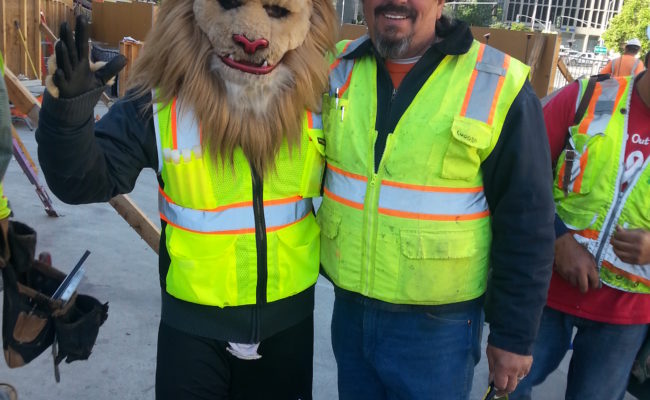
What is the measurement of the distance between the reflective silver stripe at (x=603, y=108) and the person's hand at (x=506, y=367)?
0.81 m

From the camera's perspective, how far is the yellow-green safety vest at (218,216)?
1.72 meters

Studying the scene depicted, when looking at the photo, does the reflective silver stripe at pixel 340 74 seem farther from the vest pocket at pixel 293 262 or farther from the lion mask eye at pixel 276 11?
the vest pocket at pixel 293 262

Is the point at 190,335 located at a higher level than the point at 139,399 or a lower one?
higher

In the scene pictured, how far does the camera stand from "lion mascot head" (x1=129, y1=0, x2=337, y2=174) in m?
1.66

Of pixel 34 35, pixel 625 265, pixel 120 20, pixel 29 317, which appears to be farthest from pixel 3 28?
pixel 625 265

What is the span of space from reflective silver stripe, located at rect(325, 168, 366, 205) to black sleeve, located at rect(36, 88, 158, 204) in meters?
0.54

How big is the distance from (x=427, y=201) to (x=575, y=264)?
26.7 inches

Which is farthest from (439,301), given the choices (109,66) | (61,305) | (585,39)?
(585,39)

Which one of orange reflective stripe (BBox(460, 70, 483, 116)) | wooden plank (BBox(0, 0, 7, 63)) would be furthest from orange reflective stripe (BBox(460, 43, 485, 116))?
wooden plank (BBox(0, 0, 7, 63))

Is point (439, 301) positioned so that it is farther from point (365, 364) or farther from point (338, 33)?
point (338, 33)

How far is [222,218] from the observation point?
1.75 metres

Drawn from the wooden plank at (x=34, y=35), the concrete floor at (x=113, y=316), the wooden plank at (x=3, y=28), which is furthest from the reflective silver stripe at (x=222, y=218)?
the wooden plank at (x=34, y=35)

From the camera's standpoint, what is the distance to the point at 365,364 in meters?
2.02

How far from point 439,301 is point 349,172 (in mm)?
481
